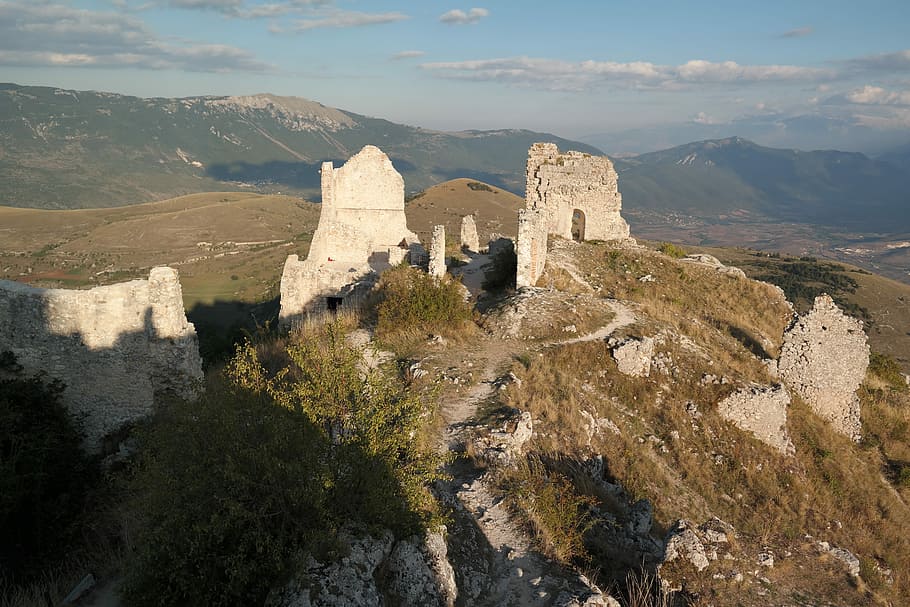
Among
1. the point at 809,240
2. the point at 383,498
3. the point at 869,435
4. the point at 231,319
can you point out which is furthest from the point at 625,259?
the point at 809,240

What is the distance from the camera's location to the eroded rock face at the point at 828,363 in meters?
15.4

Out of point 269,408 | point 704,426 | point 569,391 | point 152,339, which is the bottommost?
point 704,426

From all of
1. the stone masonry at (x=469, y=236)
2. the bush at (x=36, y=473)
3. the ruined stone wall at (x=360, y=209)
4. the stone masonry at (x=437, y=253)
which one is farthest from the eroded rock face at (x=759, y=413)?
the stone masonry at (x=469, y=236)

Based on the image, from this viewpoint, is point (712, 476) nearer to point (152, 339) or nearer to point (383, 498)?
point (383, 498)

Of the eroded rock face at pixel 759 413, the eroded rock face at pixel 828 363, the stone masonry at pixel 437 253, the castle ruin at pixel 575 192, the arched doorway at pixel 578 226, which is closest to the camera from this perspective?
the eroded rock face at pixel 759 413

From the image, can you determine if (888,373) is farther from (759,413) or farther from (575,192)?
(575,192)

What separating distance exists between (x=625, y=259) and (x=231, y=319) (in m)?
35.8

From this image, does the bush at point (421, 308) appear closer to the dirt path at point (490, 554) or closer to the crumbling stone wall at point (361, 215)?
the dirt path at point (490, 554)

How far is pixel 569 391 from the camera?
40.4ft

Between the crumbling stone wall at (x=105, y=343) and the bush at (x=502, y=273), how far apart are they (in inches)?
420

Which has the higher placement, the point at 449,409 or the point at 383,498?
the point at 383,498

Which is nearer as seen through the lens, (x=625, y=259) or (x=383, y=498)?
(x=383, y=498)

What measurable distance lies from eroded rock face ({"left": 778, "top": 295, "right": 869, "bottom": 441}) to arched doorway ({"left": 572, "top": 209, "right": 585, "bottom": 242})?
13089mm

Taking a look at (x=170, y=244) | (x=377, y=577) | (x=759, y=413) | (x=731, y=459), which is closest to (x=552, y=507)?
(x=377, y=577)
